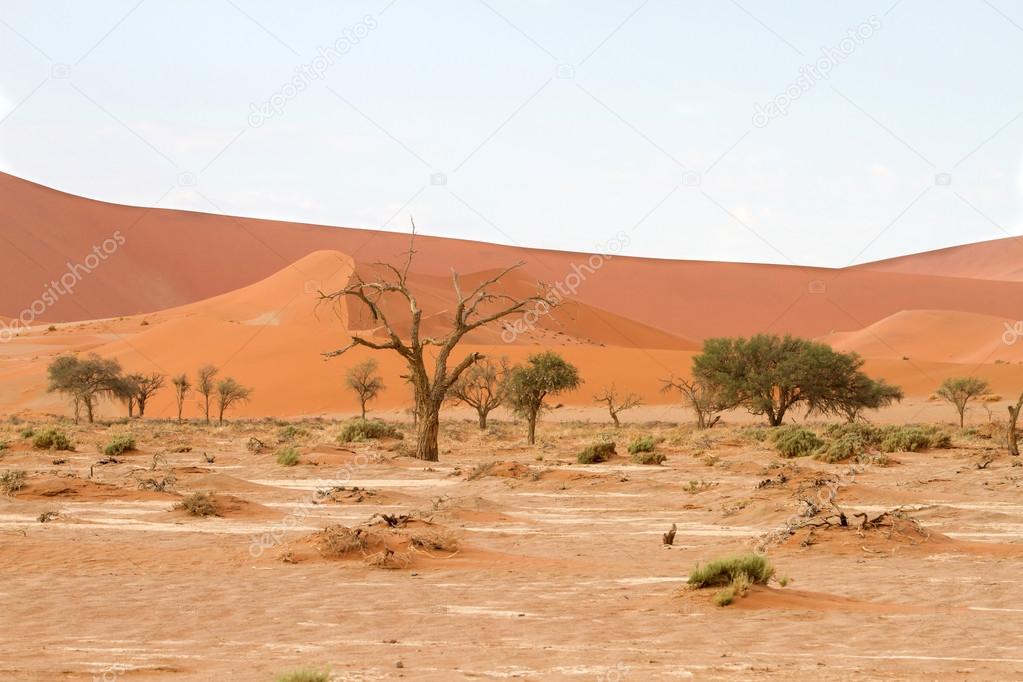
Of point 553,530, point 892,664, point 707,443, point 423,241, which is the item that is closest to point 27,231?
point 423,241

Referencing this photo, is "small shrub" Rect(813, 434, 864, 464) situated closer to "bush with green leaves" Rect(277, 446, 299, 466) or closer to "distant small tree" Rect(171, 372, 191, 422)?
"bush with green leaves" Rect(277, 446, 299, 466)

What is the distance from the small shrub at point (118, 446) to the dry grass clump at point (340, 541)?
2030cm

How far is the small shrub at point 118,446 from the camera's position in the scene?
3253cm

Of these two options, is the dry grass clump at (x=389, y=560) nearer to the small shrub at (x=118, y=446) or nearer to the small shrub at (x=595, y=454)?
the small shrub at (x=595, y=454)

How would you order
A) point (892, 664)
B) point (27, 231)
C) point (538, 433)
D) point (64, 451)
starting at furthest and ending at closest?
point (27, 231) < point (538, 433) < point (64, 451) < point (892, 664)

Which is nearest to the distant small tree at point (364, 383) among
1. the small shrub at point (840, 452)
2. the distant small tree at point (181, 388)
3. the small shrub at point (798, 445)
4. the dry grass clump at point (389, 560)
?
the distant small tree at point (181, 388)

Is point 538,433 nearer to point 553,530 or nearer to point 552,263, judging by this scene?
point 553,530

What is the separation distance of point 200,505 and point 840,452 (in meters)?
19.7

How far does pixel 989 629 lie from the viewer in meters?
9.67

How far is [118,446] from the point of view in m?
32.9

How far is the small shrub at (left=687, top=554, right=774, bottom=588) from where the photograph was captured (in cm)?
1123

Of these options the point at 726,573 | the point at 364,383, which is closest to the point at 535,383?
the point at 364,383

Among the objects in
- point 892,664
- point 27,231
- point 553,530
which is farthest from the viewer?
point 27,231

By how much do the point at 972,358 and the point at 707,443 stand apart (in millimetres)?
79136
